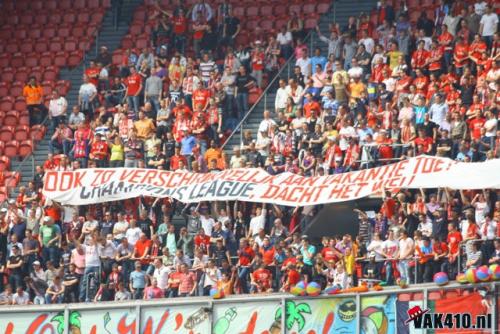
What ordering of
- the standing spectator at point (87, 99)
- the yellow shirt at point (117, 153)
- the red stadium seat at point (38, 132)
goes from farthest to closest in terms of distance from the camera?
the red stadium seat at point (38, 132)
the standing spectator at point (87, 99)
the yellow shirt at point (117, 153)

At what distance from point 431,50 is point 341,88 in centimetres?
200

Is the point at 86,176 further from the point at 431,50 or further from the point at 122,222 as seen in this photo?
the point at 431,50

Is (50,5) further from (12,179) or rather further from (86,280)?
(86,280)

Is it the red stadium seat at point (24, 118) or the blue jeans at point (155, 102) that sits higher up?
the blue jeans at point (155, 102)

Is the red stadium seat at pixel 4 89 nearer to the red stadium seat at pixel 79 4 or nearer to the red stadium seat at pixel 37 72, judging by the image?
the red stadium seat at pixel 37 72

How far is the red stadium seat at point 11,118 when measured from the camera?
41.3m

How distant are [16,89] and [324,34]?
7.67m

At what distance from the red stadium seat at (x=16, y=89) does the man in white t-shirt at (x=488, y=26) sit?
11.7 m

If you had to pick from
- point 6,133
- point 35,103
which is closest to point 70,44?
point 35,103

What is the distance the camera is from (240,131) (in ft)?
124

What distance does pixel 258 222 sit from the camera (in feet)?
110

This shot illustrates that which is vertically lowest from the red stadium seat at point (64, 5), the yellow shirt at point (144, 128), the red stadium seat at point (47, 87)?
the yellow shirt at point (144, 128)

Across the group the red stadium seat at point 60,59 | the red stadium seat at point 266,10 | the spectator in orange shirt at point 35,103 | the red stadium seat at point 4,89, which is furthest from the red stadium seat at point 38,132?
the red stadium seat at point 266,10

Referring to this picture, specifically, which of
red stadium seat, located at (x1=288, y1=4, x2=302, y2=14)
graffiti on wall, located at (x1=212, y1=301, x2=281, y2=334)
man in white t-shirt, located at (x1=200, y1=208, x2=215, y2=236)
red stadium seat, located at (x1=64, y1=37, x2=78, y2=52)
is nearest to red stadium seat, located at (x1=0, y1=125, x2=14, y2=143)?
red stadium seat, located at (x1=64, y1=37, x2=78, y2=52)
